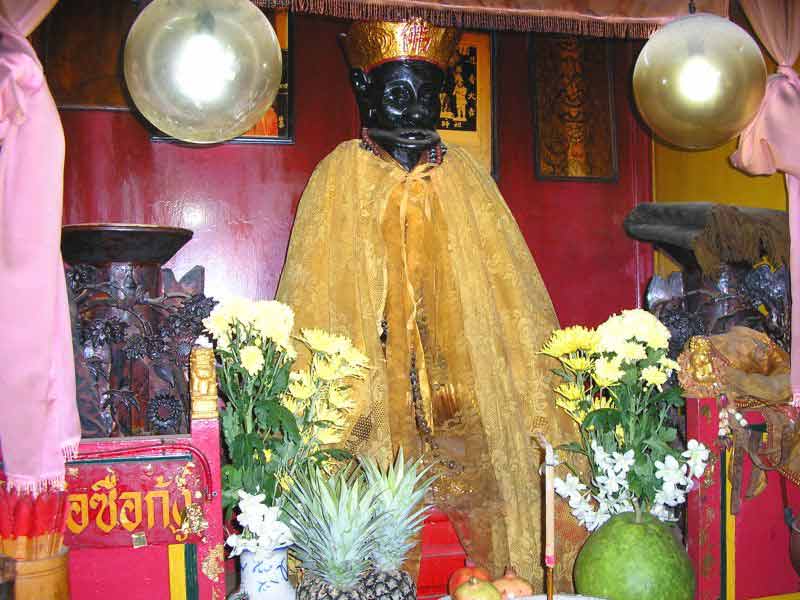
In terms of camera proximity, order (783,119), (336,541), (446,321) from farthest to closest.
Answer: (446,321) < (783,119) < (336,541)

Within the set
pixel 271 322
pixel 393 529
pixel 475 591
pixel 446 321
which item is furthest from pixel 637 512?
pixel 446 321

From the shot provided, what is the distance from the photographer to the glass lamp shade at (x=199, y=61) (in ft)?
6.24

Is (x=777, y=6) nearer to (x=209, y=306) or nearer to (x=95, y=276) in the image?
(x=209, y=306)

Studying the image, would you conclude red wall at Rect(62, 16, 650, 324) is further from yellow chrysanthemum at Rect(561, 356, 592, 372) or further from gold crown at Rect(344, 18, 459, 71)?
yellow chrysanthemum at Rect(561, 356, 592, 372)

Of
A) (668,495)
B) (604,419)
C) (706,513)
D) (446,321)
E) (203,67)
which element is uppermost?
(203,67)

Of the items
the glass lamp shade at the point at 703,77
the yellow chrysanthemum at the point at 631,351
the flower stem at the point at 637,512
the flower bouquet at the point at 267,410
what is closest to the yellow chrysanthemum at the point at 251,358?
the flower bouquet at the point at 267,410

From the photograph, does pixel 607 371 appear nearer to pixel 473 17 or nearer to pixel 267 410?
pixel 267 410

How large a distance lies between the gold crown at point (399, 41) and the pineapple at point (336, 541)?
1863mm

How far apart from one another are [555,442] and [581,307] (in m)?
1.50

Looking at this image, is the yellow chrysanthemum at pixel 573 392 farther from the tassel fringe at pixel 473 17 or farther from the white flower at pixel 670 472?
the tassel fringe at pixel 473 17

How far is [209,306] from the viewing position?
3531 mm

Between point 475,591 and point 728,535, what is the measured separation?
1.08 m

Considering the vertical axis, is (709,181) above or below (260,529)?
above

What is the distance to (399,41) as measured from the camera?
310 centimetres
